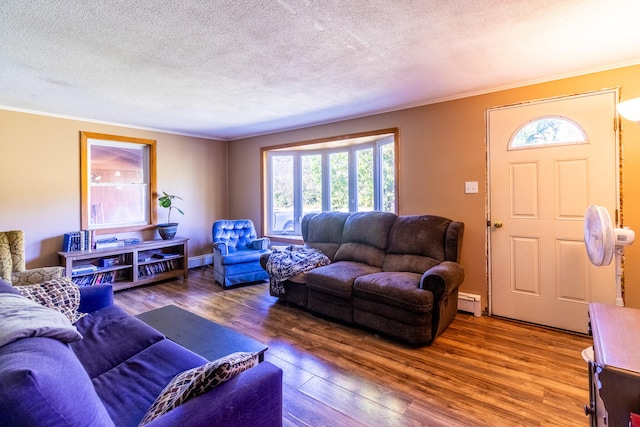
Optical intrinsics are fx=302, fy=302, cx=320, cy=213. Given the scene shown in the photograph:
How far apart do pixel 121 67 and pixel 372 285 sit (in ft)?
9.18

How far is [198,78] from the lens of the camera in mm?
2713

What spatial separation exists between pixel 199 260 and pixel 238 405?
4778 millimetres

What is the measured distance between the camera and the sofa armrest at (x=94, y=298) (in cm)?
220

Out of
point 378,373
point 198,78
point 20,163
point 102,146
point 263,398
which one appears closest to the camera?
point 263,398

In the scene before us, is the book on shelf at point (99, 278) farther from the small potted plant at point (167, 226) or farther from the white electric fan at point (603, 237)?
the white electric fan at point (603, 237)

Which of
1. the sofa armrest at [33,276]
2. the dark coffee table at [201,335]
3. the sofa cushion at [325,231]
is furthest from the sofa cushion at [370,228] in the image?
the sofa armrest at [33,276]

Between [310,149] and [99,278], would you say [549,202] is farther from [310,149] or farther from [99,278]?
[99,278]

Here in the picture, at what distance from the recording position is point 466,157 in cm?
324

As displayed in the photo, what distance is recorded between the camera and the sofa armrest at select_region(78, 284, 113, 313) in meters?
2.20

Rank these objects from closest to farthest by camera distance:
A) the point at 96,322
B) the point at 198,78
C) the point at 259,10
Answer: the point at 259,10, the point at 96,322, the point at 198,78

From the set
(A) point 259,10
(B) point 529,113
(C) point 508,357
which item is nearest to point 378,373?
(C) point 508,357

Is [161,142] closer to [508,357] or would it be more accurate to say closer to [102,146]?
[102,146]

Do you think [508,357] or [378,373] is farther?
[508,357]

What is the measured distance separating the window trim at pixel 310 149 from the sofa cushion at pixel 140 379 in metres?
2.90
